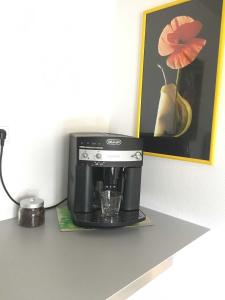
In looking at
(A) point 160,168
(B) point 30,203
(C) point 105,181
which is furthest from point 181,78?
(B) point 30,203

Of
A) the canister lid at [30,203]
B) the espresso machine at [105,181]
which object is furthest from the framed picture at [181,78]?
the canister lid at [30,203]

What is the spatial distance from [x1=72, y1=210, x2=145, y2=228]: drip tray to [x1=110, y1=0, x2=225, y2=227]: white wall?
0.61ft

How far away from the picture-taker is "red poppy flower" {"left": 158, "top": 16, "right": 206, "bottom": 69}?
944 mm

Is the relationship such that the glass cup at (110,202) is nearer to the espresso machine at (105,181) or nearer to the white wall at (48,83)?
the espresso machine at (105,181)

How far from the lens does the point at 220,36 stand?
885 mm

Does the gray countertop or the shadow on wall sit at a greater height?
the shadow on wall

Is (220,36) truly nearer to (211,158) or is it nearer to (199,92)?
(199,92)

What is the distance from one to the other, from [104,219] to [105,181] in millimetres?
145

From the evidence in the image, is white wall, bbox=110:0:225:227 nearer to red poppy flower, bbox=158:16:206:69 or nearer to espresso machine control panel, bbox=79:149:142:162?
red poppy flower, bbox=158:16:206:69

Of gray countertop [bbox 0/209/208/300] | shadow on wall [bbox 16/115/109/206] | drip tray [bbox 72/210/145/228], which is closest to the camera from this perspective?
gray countertop [bbox 0/209/208/300]

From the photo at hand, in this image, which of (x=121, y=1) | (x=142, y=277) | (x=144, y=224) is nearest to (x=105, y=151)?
(x=144, y=224)

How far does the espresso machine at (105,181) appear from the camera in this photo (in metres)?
0.88

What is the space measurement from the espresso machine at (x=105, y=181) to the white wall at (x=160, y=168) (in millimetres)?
157

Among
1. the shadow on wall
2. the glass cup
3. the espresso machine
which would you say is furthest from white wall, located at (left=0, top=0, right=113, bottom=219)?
the glass cup
